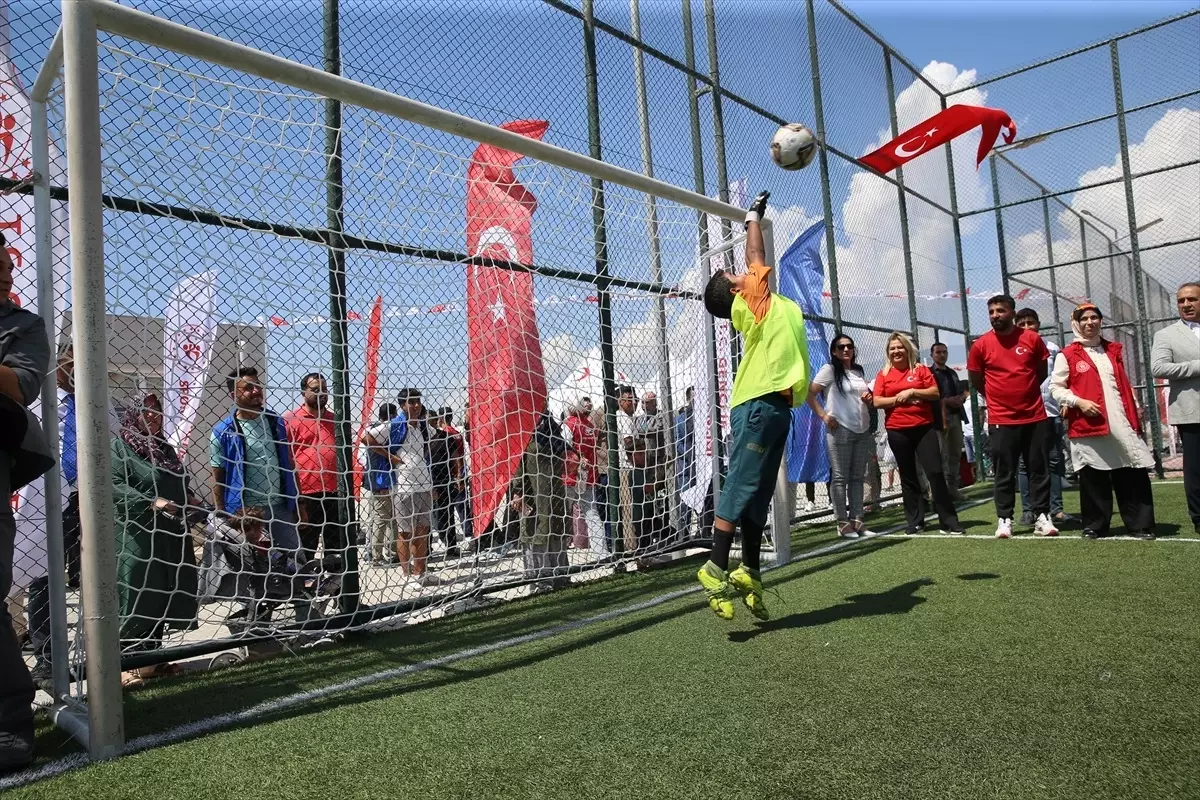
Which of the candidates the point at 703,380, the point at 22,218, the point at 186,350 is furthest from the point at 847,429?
the point at 22,218

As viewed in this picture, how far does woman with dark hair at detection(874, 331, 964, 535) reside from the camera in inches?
278

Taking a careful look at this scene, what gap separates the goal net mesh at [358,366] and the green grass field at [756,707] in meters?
0.74

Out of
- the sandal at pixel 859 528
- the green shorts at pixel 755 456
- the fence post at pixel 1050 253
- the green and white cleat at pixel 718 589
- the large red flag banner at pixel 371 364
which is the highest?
the fence post at pixel 1050 253

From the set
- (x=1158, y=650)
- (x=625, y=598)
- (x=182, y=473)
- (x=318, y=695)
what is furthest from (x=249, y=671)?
(x=1158, y=650)

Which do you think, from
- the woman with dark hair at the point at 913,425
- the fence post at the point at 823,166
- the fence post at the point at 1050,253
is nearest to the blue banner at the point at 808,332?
the fence post at the point at 823,166

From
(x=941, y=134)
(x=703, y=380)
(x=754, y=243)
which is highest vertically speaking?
(x=941, y=134)

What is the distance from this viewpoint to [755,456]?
4195mm

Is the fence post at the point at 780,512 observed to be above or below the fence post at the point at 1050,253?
below

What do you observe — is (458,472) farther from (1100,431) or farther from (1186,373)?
(1186,373)

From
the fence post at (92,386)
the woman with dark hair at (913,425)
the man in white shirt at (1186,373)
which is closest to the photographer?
the fence post at (92,386)

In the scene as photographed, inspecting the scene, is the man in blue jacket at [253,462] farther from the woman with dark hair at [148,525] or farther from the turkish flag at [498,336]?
the turkish flag at [498,336]

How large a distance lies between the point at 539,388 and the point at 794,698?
327 centimetres

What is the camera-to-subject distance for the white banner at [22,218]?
3.71 metres

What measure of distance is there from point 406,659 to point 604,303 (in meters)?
3.36
